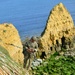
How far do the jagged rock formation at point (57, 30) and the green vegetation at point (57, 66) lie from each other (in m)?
1.61

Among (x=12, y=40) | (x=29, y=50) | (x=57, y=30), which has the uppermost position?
(x=12, y=40)

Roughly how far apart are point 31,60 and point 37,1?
62926mm

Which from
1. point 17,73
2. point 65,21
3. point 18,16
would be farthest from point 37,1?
point 17,73

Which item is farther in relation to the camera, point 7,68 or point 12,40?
point 12,40

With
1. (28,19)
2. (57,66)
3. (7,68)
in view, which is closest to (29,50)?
(57,66)

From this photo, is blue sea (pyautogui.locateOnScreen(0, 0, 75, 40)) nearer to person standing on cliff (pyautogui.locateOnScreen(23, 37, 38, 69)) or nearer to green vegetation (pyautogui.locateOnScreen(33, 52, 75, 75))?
green vegetation (pyautogui.locateOnScreen(33, 52, 75, 75))

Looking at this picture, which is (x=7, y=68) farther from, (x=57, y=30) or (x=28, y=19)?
(x=28, y=19)

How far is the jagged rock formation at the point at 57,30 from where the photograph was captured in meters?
27.2

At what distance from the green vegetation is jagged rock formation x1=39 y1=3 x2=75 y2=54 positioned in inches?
63.4

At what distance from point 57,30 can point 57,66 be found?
5937mm

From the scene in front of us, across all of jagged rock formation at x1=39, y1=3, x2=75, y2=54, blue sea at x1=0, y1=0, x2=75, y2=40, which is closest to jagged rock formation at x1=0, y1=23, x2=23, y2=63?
jagged rock formation at x1=39, y1=3, x2=75, y2=54

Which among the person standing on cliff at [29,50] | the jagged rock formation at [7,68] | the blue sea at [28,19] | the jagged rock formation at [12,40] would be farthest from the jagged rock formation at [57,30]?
the jagged rock formation at [7,68]

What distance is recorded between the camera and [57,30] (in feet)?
94.9

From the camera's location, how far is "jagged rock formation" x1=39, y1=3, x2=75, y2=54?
27225mm
